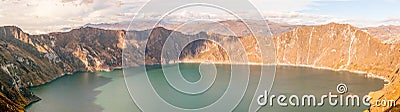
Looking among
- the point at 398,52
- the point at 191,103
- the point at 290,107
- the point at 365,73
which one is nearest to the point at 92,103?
the point at 191,103

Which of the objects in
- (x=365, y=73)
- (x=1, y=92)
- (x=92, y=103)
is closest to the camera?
(x=1, y=92)

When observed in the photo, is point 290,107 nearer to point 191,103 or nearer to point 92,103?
point 191,103

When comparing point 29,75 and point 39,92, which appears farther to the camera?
point 29,75

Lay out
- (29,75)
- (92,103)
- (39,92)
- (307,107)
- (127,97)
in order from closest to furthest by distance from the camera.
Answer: (307,107)
(92,103)
(127,97)
(39,92)
(29,75)

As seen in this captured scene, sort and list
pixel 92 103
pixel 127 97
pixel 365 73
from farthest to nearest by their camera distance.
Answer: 1. pixel 365 73
2. pixel 127 97
3. pixel 92 103

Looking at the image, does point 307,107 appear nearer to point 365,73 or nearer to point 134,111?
point 134,111

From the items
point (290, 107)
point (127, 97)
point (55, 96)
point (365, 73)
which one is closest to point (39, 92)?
point (55, 96)

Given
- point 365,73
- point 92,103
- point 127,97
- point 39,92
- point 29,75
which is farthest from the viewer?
point 365,73

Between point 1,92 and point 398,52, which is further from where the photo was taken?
point 398,52
